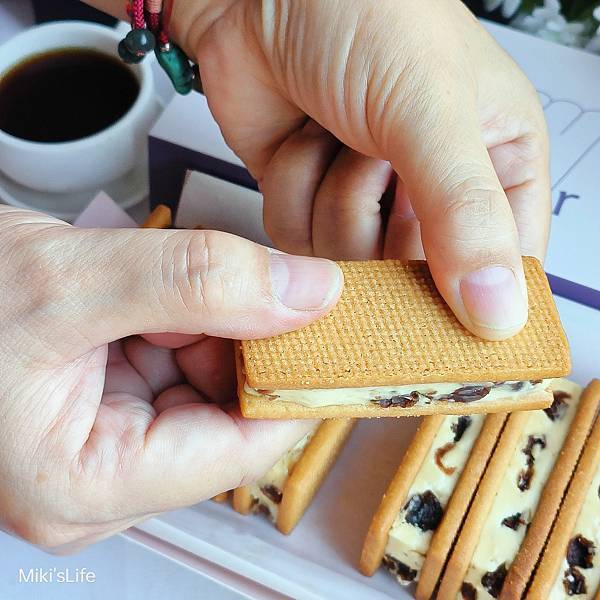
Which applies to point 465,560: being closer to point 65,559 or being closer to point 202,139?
point 65,559

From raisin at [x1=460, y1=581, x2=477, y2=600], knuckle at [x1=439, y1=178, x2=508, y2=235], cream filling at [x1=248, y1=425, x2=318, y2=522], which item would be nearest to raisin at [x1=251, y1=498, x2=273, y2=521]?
cream filling at [x1=248, y1=425, x2=318, y2=522]

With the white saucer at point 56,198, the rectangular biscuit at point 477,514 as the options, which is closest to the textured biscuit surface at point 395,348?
the rectangular biscuit at point 477,514

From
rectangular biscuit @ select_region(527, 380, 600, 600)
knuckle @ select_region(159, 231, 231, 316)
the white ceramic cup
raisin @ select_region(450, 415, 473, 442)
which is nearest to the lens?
knuckle @ select_region(159, 231, 231, 316)

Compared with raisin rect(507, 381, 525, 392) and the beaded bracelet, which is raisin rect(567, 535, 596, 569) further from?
the beaded bracelet

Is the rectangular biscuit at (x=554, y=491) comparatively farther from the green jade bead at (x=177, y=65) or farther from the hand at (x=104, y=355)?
the green jade bead at (x=177, y=65)

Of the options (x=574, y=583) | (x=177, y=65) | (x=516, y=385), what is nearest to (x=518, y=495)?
(x=574, y=583)

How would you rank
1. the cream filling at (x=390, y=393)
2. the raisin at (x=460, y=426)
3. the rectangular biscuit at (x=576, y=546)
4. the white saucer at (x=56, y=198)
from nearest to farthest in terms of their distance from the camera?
the cream filling at (x=390, y=393)
the rectangular biscuit at (x=576, y=546)
the raisin at (x=460, y=426)
the white saucer at (x=56, y=198)
